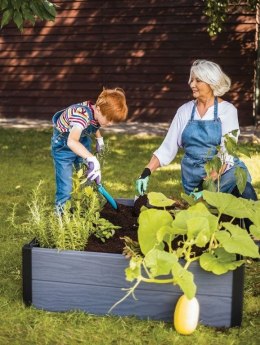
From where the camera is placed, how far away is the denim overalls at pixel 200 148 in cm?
440

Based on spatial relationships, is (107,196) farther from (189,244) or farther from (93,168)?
(189,244)

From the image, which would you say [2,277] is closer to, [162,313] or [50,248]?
[50,248]

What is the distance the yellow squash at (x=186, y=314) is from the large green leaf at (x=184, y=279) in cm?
17

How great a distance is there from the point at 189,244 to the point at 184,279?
0.58 feet

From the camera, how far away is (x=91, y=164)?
14.0 feet

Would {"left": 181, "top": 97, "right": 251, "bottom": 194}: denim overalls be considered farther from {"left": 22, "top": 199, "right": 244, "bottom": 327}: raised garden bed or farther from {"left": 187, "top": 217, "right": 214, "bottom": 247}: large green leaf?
{"left": 187, "top": 217, "right": 214, "bottom": 247}: large green leaf

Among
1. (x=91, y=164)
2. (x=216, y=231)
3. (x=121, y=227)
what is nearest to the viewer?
(x=216, y=231)

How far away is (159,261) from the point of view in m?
3.11

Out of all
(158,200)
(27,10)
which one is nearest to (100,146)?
(27,10)

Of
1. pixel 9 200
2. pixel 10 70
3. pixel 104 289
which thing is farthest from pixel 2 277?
pixel 10 70

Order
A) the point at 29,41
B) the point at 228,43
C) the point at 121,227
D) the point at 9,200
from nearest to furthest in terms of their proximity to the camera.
A: the point at 121,227, the point at 9,200, the point at 228,43, the point at 29,41

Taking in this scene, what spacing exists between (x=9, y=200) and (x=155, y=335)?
313 centimetres

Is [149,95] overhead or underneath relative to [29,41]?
underneath

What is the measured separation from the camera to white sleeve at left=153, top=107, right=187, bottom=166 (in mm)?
4516
